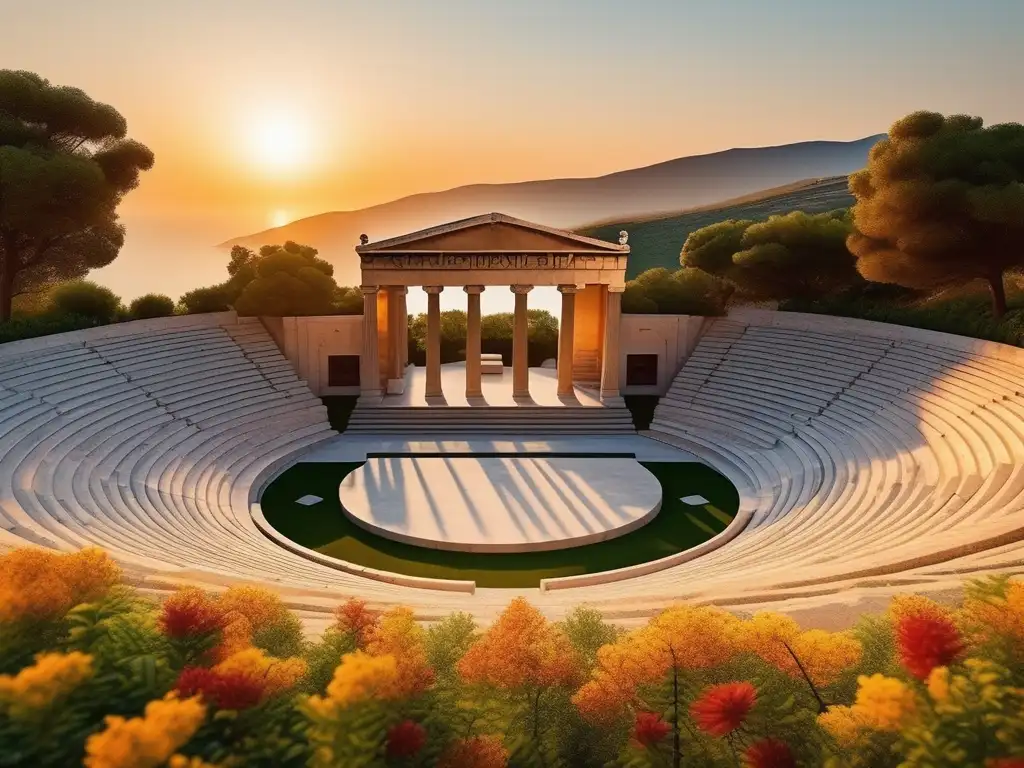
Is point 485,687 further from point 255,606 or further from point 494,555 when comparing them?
point 494,555

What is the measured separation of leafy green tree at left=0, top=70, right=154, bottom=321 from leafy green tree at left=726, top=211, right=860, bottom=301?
2853 cm

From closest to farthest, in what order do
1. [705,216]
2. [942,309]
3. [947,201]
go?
[947,201] → [942,309] → [705,216]

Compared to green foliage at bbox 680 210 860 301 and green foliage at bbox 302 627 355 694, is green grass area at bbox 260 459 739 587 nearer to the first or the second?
green foliage at bbox 302 627 355 694

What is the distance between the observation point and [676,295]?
33562 mm

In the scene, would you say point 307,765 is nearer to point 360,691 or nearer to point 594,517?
point 360,691

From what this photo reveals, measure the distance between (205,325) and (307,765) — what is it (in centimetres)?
2904

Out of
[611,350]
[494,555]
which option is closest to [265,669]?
[494,555]

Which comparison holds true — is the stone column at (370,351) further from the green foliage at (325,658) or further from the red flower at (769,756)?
the red flower at (769,756)

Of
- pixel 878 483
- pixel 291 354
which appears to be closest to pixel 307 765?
pixel 878 483

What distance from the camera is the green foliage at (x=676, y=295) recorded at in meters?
33.3

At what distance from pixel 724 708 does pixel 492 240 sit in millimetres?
25762

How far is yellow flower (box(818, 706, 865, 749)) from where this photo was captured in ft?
13.6

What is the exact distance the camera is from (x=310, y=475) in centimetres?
2294

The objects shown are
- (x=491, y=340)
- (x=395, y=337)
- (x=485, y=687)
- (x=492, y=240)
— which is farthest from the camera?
(x=491, y=340)
